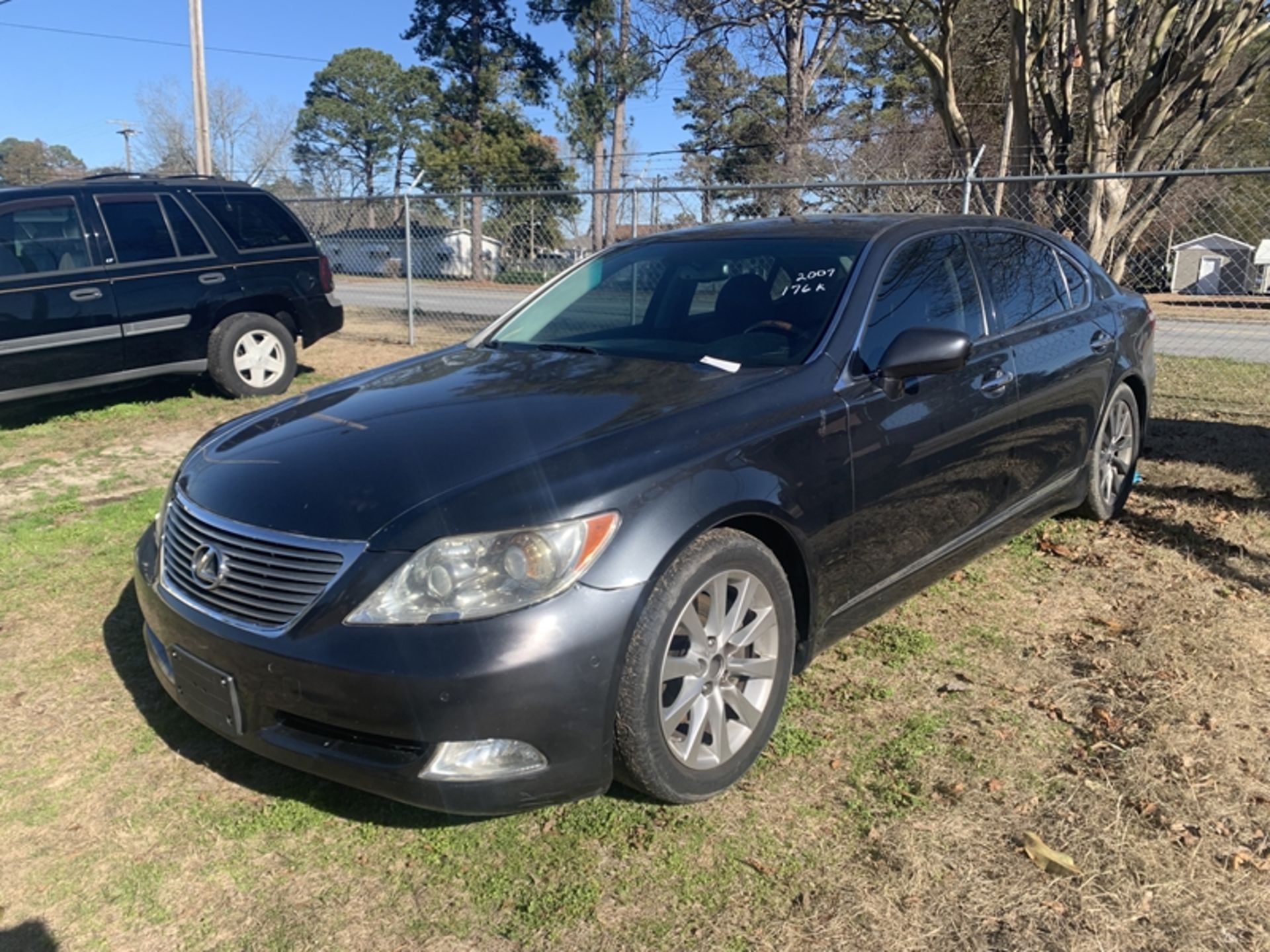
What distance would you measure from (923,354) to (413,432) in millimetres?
1685

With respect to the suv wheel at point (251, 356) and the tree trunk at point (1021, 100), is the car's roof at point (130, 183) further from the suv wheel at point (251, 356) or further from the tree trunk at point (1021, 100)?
the tree trunk at point (1021, 100)

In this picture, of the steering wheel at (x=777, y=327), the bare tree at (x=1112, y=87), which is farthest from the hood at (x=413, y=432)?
the bare tree at (x=1112, y=87)

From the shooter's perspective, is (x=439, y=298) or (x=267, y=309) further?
(x=439, y=298)

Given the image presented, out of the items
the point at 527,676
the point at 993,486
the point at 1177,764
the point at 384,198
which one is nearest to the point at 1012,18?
the point at 384,198

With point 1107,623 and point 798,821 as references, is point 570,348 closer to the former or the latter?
point 798,821

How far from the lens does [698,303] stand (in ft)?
12.6

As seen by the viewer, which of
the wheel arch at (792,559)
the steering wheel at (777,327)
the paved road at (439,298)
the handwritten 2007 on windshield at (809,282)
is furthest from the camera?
the paved road at (439,298)

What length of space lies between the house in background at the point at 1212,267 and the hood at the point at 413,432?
24655mm

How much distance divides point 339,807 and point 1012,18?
44.1 feet

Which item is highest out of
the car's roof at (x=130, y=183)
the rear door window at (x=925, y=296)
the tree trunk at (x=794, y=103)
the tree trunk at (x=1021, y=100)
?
the tree trunk at (x=794, y=103)

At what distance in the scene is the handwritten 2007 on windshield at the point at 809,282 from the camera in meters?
3.54

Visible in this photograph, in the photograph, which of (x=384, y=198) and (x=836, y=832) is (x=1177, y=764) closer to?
(x=836, y=832)

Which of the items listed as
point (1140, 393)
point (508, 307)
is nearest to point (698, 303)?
point (1140, 393)

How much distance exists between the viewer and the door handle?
3740 millimetres
